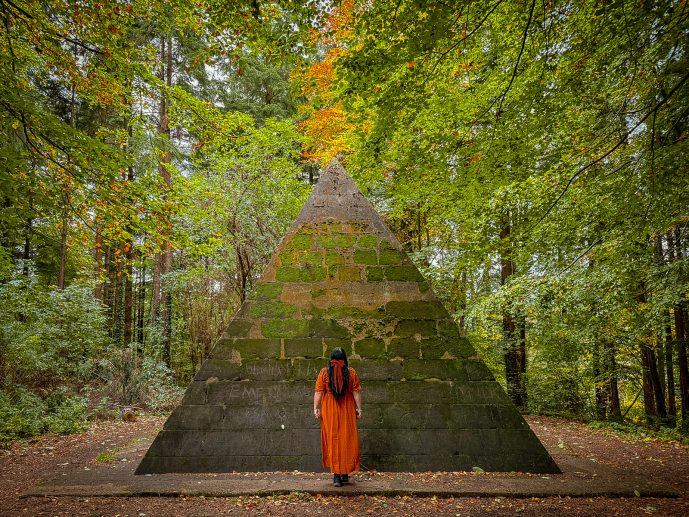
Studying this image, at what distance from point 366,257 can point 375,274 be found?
0.29 metres

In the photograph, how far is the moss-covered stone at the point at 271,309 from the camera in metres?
5.54

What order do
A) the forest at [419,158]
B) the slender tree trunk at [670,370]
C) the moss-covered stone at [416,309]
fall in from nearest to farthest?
1. the forest at [419,158]
2. the moss-covered stone at [416,309]
3. the slender tree trunk at [670,370]

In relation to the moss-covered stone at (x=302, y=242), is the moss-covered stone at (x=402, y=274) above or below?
below

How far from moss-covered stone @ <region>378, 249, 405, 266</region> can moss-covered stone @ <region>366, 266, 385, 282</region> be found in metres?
0.12

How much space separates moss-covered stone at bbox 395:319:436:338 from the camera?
5.47 m

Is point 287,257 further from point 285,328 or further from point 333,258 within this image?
point 285,328

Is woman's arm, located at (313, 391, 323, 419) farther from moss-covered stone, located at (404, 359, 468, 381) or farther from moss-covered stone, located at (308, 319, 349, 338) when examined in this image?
moss-covered stone, located at (404, 359, 468, 381)

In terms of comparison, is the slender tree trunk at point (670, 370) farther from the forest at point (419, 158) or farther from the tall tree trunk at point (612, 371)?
the tall tree trunk at point (612, 371)

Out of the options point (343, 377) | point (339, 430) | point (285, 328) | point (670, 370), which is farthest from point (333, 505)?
point (670, 370)

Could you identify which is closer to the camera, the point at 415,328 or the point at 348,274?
the point at 415,328

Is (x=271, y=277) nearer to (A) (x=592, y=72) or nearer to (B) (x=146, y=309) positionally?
(A) (x=592, y=72)

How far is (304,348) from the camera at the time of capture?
17.8ft

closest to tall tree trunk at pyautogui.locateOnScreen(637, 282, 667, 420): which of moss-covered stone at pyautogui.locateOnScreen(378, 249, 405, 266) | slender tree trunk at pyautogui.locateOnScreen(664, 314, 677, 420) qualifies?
slender tree trunk at pyautogui.locateOnScreen(664, 314, 677, 420)

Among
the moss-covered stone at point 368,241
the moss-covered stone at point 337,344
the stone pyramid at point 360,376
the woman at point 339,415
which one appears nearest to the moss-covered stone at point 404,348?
the stone pyramid at point 360,376
